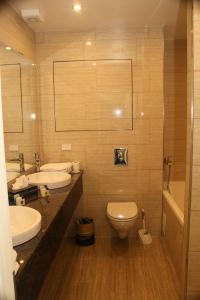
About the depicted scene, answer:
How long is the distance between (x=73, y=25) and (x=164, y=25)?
3.24ft

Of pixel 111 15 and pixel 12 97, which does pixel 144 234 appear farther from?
pixel 111 15

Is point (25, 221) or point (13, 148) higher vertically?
point (13, 148)

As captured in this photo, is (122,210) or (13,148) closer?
(13,148)

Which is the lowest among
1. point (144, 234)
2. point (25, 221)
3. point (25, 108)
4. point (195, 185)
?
point (144, 234)

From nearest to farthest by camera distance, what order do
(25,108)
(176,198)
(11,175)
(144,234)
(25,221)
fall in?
(25,221) < (11,175) < (25,108) < (176,198) < (144,234)

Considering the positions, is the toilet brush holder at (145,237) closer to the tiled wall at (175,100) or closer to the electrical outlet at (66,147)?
the tiled wall at (175,100)

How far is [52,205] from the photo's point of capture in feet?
5.85

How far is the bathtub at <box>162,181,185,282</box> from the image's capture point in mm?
2160

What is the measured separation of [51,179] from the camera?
8.13 feet

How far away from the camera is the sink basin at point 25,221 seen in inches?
49.2

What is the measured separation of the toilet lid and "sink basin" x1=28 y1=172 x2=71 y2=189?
623 millimetres

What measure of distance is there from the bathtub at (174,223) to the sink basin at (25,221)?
51.1 inches

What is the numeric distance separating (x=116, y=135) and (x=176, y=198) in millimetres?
985

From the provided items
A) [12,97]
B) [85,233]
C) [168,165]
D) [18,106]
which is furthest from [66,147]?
[168,165]
